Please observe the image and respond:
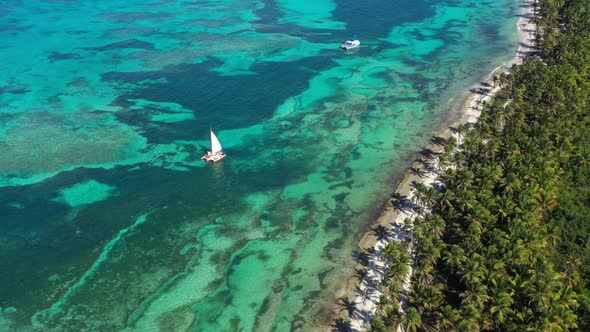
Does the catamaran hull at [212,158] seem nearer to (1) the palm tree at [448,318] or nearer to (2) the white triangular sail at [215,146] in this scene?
(2) the white triangular sail at [215,146]

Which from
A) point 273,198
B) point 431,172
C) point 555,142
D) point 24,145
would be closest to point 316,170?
point 273,198

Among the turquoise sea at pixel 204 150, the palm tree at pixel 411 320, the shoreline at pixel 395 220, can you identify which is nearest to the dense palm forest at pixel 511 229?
the palm tree at pixel 411 320

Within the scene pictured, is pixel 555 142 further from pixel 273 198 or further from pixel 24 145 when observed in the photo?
pixel 24 145

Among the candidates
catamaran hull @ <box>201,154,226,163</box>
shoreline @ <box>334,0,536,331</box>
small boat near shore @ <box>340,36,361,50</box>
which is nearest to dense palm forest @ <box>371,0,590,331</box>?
shoreline @ <box>334,0,536,331</box>

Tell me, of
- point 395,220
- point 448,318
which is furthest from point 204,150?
point 448,318

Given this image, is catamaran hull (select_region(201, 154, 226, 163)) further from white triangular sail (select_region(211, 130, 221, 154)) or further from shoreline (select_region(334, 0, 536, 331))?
shoreline (select_region(334, 0, 536, 331))
